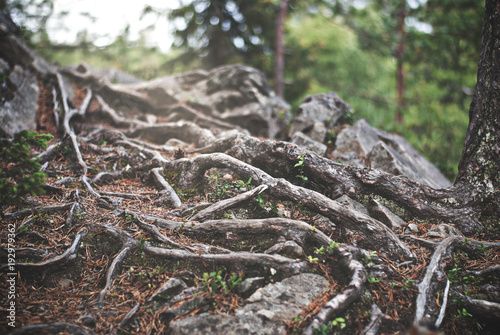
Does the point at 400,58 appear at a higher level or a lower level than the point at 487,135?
higher

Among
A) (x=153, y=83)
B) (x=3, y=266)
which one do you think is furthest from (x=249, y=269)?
(x=153, y=83)

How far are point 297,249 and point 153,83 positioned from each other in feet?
25.7

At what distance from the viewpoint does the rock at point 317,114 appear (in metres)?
6.93

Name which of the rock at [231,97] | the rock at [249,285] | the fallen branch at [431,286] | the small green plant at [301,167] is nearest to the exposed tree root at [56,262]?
the rock at [249,285]

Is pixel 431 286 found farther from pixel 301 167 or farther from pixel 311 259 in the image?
pixel 301 167

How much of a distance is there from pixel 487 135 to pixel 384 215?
2182 mm

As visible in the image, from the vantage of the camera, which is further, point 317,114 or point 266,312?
point 317,114

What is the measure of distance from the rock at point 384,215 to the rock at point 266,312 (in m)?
1.58

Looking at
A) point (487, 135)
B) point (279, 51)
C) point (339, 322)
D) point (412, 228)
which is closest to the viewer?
point (339, 322)

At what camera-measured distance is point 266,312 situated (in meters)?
2.71

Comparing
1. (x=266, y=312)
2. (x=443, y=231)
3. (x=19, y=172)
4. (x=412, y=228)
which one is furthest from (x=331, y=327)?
(x=19, y=172)

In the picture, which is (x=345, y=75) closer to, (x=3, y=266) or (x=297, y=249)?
(x=297, y=249)

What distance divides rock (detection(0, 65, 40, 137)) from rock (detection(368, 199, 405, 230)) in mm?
7476

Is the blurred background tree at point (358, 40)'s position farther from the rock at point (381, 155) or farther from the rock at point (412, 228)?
the rock at point (412, 228)
